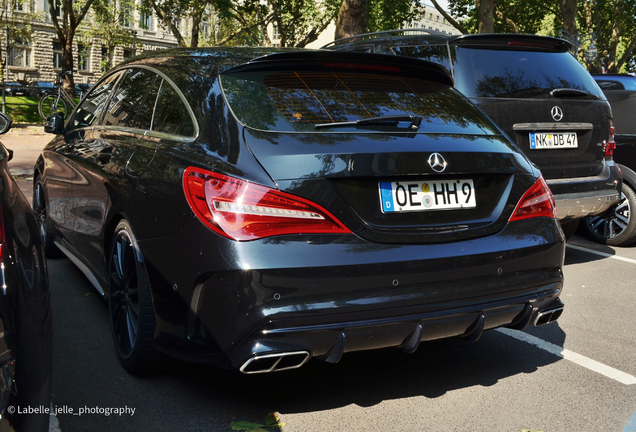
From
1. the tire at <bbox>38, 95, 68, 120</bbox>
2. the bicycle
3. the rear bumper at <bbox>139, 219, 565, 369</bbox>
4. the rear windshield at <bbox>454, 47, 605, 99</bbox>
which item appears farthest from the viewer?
the bicycle

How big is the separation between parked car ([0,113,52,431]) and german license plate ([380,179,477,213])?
1359mm

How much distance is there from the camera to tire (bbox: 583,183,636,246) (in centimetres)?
713

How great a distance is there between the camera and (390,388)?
134 inches

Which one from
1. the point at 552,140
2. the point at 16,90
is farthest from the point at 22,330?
the point at 16,90

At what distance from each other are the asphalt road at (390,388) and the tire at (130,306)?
12cm

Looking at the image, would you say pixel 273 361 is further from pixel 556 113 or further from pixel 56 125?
pixel 556 113

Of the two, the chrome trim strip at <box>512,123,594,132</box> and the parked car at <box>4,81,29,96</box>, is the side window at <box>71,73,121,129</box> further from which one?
the parked car at <box>4,81,29,96</box>

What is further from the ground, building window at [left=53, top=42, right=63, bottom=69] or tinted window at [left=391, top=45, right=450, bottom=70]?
building window at [left=53, top=42, right=63, bottom=69]

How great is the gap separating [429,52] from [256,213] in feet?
11.6

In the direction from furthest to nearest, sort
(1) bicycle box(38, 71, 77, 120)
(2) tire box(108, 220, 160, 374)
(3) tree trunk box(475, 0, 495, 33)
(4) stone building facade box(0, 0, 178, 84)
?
1. (4) stone building facade box(0, 0, 178, 84)
2. (3) tree trunk box(475, 0, 495, 33)
3. (1) bicycle box(38, 71, 77, 120)
4. (2) tire box(108, 220, 160, 374)

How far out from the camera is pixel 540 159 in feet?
18.4

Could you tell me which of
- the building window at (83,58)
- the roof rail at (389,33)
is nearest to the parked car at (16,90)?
the building window at (83,58)

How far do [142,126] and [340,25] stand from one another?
10.4 m

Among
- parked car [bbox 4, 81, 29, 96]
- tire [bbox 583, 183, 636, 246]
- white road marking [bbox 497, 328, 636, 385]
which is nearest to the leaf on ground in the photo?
white road marking [bbox 497, 328, 636, 385]
